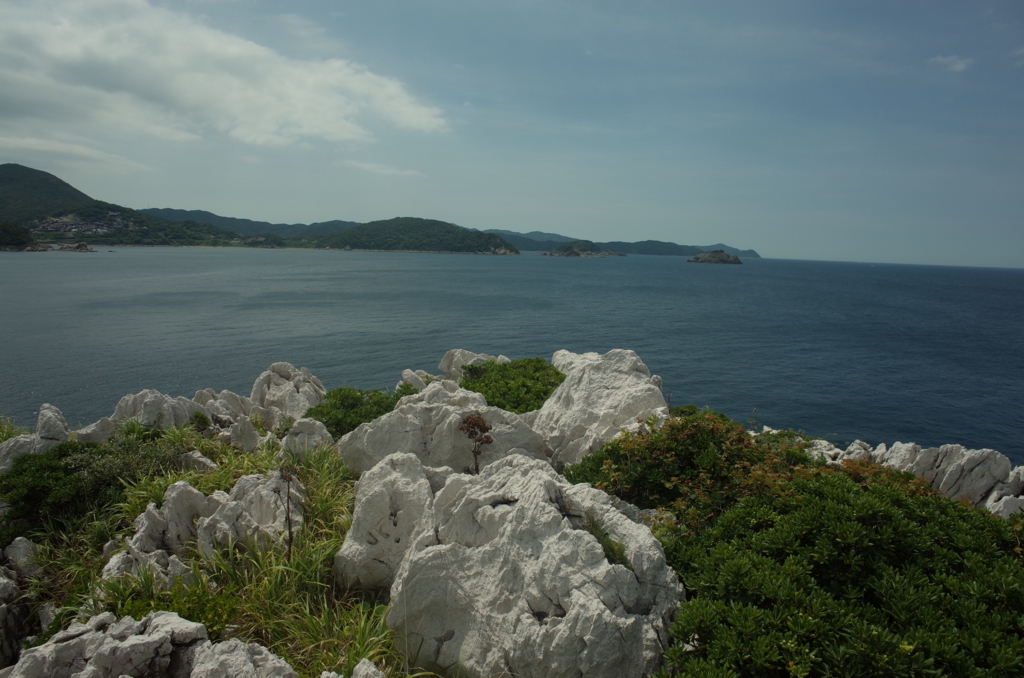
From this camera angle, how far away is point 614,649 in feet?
21.3

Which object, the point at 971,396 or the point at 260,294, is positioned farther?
the point at 260,294

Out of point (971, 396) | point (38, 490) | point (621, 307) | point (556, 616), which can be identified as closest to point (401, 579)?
point (556, 616)

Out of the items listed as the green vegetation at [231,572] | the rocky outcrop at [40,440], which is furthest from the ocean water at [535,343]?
the rocky outcrop at [40,440]

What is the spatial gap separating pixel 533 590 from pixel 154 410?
13478 millimetres

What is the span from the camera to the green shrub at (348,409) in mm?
17266

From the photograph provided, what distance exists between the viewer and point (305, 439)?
45.6 feet

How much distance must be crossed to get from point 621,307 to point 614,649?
89427 millimetres

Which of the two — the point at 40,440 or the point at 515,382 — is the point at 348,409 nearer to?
the point at 515,382

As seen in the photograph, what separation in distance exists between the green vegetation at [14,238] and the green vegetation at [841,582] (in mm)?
247546

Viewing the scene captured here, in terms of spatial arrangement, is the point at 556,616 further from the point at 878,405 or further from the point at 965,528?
the point at 878,405

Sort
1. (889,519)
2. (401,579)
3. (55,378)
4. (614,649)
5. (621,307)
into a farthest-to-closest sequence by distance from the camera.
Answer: (621,307)
(55,378)
(401,579)
(889,519)
(614,649)

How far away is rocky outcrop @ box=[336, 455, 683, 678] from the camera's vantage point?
664 centimetres

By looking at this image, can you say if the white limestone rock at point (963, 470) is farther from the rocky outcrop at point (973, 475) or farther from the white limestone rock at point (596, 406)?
the white limestone rock at point (596, 406)

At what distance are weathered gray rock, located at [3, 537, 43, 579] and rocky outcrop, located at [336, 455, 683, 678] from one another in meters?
6.22
